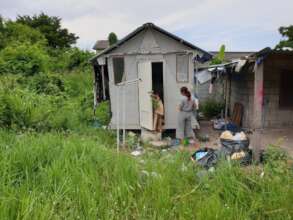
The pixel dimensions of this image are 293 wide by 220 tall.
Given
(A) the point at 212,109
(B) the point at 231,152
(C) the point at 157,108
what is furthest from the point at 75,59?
(B) the point at 231,152

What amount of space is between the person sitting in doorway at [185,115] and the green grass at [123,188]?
387cm

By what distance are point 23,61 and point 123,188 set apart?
1322 cm

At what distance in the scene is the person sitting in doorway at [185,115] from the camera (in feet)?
28.4

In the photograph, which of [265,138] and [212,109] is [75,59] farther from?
[265,138]

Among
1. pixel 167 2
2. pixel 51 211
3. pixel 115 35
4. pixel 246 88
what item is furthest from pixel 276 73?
pixel 115 35

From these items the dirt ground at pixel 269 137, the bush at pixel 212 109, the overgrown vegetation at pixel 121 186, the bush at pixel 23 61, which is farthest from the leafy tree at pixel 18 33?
the overgrown vegetation at pixel 121 186

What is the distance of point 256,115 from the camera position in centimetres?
634

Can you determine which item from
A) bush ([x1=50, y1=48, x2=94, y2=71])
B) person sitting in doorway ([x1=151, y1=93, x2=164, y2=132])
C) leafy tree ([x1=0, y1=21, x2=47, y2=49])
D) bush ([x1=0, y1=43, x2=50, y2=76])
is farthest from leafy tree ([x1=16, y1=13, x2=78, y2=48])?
person sitting in doorway ([x1=151, y1=93, x2=164, y2=132])

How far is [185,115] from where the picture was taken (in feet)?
28.9

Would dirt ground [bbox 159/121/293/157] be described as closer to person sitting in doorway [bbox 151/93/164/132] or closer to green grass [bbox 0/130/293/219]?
person sitting in doorway [bbox 151/93/164/132]

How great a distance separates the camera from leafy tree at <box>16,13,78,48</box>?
31172 mm

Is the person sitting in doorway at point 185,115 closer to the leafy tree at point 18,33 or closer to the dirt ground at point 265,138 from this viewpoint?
the dirt ground at point 265,138

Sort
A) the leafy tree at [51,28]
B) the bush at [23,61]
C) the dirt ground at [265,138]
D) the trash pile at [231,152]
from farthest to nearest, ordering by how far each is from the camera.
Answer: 1. the leafy tree at [51,28]
2. the bush at [23,61]
3. the dirt ground at [265,138]
4. the trash pile at [231,152]

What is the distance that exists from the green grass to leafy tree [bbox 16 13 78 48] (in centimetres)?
2902
